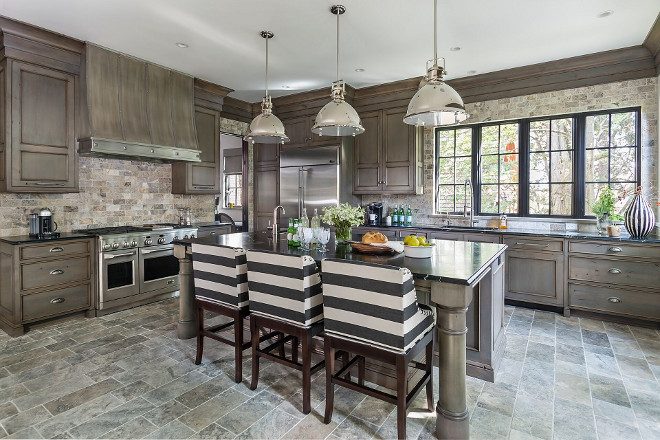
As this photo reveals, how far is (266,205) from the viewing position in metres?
6.39

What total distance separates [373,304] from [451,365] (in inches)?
22.5

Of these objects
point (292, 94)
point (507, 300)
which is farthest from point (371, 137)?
point (507, 300)

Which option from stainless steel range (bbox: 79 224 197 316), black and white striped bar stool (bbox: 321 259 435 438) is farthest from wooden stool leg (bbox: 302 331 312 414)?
stainless steel range (bbox: 79 224 197 316)

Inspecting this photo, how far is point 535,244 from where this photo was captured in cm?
412

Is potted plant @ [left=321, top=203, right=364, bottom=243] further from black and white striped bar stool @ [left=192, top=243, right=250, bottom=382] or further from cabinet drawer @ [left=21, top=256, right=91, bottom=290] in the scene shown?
cabinet drawer @ [left=21, top=256, right=91, bottom=290]

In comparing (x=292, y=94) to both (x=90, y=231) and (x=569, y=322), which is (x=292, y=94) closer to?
(x=90, y=231)

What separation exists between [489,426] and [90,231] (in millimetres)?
4379

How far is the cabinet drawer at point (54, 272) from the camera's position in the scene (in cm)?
353

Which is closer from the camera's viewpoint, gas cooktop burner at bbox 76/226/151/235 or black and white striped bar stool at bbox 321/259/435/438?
black and white striped bar stool at bbox 321/259/435/438

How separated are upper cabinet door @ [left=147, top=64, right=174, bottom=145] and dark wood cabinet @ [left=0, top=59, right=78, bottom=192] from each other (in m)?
0.82

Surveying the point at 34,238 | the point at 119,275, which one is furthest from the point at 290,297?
the point at 34,238

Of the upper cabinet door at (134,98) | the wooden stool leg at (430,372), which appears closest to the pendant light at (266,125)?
the upper cabinet door at (134,98)

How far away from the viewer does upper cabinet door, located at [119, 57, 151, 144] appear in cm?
427

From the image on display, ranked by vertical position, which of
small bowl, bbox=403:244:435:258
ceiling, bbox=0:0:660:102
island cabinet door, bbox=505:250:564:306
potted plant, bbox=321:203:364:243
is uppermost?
ceiling, bbox=0:0:660:102
